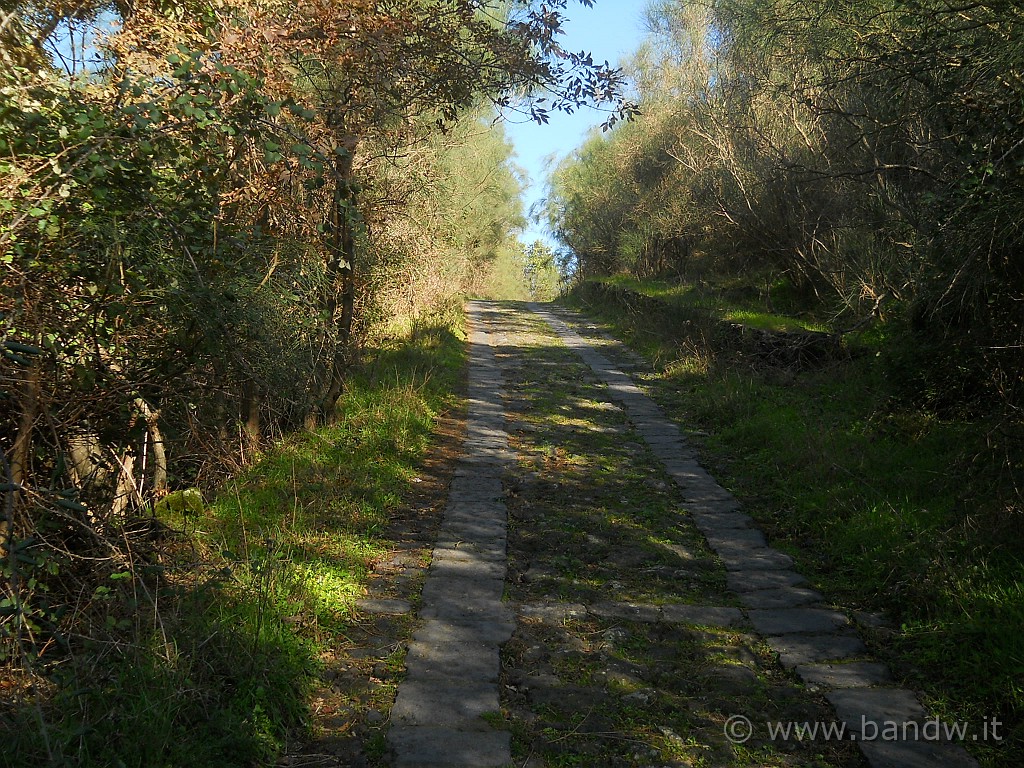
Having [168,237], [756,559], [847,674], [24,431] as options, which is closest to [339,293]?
[168,237]

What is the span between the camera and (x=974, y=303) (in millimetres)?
6023

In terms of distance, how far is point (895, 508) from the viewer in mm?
5820

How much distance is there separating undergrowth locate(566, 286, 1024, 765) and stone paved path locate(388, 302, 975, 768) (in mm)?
254

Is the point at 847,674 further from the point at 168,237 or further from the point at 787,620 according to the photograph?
the point at 168,237

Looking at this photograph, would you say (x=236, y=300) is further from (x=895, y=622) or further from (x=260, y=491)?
(x=895, y=622)

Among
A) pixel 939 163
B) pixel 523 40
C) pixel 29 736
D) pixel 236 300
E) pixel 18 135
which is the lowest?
pixel 29 736

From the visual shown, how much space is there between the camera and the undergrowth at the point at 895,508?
163 inches

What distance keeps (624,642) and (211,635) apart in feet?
7.20

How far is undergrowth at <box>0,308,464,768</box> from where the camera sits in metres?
3.25

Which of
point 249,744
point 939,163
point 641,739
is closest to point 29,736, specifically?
point 249,744

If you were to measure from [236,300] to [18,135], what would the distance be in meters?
1.39

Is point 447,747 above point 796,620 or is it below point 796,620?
below

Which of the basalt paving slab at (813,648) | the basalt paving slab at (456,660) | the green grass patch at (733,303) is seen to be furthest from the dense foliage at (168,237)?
the green grass patch at (733,303)

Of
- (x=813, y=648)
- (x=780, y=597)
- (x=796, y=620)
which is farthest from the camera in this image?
(x=780, y=597)
